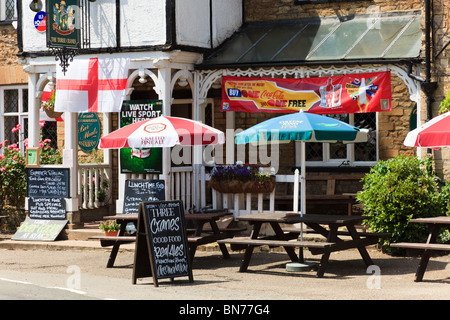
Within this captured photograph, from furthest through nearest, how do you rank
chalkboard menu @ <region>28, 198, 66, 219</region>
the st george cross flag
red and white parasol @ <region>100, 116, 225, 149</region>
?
chalkboard menu @ <region>28, 198, 66, 219</region> → the st george cross flag → red and white parasol @ <region>100, 116, 225, 149</region>

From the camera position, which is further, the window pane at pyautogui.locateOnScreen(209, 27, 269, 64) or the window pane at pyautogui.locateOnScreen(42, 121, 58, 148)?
the window pane at pyautogui.locateOnScreen(42, 121, 58, 148)

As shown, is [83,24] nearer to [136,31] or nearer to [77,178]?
[136,31]

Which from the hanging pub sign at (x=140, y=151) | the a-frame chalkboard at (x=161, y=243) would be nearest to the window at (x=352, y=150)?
the hanging pub sign at (x=140, y=151)

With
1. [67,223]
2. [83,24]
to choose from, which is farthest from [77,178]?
[83,24]

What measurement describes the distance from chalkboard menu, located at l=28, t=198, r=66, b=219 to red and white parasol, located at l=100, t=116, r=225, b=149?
139 inches

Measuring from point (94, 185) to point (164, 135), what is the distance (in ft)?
18.6

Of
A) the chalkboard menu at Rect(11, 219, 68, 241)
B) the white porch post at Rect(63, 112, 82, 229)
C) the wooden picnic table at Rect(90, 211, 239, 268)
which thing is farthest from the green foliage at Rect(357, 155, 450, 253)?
the chalkboard menu at Rect(11, 219, 68, 241)

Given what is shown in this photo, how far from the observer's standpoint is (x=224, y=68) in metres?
15.4

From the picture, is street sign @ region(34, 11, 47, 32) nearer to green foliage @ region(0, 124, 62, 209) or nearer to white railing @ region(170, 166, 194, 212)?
green foliage @ region(0, 124, 62, 209)

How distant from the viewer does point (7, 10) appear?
62.2ft

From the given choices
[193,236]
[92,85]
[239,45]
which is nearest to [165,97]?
[92,85]

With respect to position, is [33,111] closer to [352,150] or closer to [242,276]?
[352,150]

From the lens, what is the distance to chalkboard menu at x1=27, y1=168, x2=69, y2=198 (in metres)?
15.8
